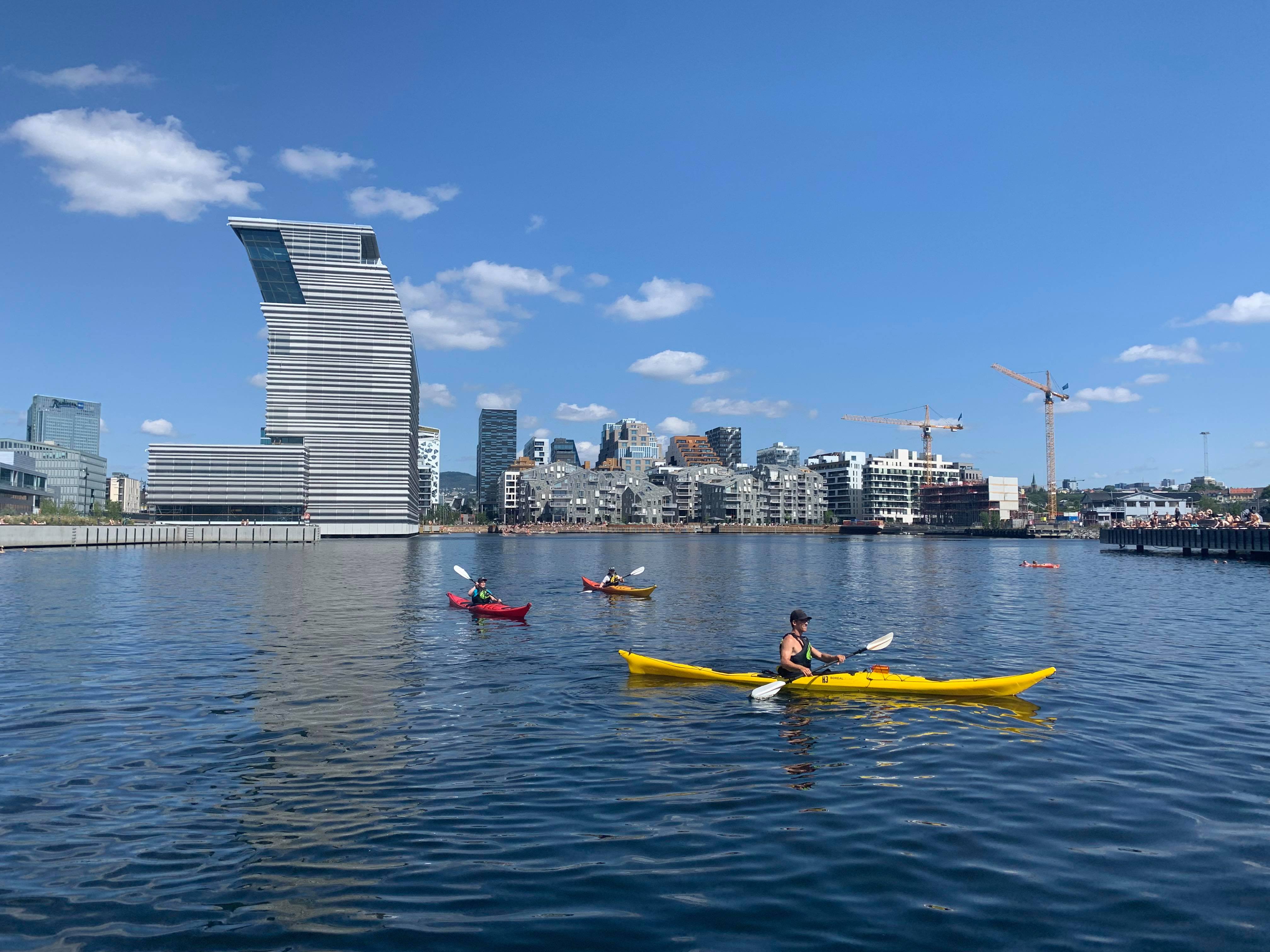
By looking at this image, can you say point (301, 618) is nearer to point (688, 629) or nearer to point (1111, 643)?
point (688, 629)

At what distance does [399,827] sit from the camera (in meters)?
11.0

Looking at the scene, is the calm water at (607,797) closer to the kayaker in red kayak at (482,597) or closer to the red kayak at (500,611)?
the red kayak at (500,611)

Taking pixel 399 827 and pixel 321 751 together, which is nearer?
pixel 399 827

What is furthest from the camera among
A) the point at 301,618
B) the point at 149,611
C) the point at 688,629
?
the point at 149,611

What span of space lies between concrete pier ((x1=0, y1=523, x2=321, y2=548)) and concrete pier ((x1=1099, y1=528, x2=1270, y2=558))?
137 metres

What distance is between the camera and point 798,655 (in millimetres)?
19828

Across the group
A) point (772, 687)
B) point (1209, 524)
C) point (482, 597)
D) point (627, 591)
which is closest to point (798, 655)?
point (772, 687)

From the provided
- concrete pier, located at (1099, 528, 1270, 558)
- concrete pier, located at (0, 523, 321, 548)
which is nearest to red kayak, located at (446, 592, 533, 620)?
concrete pier, located at (1099, 528, 1270, 558)

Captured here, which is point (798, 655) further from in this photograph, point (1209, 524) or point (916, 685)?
point (1209, 524)

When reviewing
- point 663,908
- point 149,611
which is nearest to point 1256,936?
point 663,908

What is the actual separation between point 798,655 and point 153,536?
472 ft

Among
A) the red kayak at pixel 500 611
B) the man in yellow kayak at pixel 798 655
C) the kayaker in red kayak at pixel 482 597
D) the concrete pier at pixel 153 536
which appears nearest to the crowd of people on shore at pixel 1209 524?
the red kayak at pixel 500 611

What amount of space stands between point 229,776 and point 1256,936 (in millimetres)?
13857

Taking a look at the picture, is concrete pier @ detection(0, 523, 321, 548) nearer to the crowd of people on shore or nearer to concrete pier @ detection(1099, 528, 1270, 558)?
concrete pier @ detection(1099, 528, 1270, 558)
